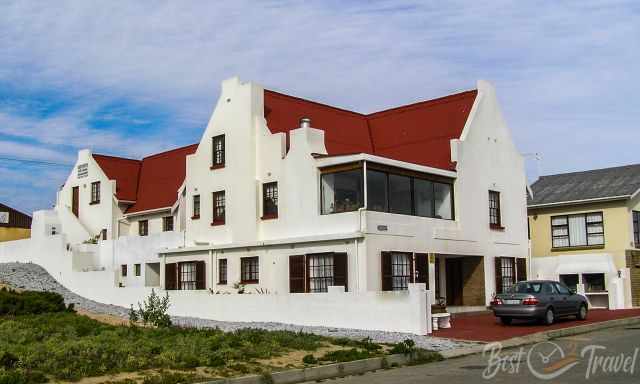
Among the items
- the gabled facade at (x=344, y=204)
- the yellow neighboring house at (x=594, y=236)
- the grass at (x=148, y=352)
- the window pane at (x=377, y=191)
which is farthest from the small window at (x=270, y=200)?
the yellow neighboring house at (x=594, y=236)

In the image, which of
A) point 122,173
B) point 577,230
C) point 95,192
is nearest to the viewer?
point 577,230

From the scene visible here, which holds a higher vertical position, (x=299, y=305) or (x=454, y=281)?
(x=454, y=281)

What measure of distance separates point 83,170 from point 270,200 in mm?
17997

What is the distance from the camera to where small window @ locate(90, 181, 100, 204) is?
1742 inches

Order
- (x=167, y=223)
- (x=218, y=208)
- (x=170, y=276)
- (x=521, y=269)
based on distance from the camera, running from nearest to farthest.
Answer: (x=218, y=208), (x=170, y=276), (x=521, y=269), (x=167, y=223)

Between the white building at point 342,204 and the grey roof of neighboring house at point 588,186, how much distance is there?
163 inches

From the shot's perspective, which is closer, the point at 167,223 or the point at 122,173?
the point at 167,223

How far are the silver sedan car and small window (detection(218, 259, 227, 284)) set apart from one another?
11914mm

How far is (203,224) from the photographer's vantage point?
34656mm

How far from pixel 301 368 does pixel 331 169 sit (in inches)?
564

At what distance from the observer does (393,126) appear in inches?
1426

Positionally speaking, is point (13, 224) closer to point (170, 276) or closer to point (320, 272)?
point (170, 276)

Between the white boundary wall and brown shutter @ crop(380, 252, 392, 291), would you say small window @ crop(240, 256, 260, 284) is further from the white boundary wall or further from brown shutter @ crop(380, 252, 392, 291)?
brown shutter @ crop(380, 252, 392, 291)

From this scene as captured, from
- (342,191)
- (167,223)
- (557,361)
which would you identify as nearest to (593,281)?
(342,191)
